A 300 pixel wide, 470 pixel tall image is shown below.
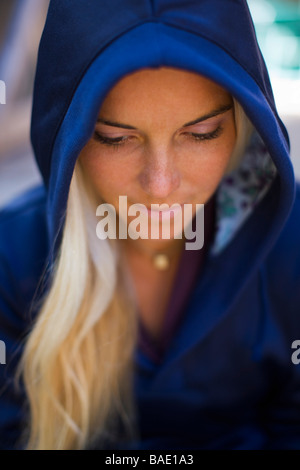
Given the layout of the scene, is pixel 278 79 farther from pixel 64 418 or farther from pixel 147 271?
pixel 64 418

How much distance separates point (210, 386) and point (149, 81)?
26.2 inches

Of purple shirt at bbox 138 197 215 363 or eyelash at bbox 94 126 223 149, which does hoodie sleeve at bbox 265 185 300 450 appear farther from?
eyelash at bbox 94 126 223 149

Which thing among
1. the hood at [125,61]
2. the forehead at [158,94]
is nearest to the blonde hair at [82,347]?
the hood at [125,61]

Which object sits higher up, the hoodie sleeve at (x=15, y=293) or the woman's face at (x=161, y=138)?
the woman's face at (x=161, y=138)

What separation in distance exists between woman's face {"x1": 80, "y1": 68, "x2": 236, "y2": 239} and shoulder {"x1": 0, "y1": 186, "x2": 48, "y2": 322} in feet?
0.87

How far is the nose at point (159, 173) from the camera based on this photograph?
0.78m

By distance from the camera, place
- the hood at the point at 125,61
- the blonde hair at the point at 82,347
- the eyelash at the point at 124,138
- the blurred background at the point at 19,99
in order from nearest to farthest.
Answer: the hood at the point at 125,61 < the eyelash at the point at 124,138 < the blonde hair at the point at 82,347 < the blurred background at the point at 19,99

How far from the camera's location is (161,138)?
76 cm

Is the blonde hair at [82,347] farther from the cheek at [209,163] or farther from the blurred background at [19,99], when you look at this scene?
the blurred background at [19,99]

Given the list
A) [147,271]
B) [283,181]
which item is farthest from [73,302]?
[283,181]

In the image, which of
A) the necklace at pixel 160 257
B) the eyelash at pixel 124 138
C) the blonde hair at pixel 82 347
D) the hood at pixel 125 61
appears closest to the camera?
the hood at pixel 125 61

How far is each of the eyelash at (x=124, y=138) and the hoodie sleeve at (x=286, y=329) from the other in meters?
0.32

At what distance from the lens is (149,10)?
0.70 metres

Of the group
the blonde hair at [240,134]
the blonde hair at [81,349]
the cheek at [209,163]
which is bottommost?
the blonde hair at [81,349]
